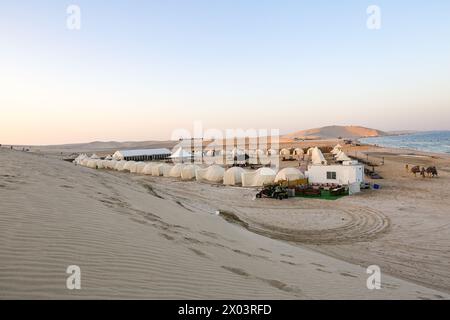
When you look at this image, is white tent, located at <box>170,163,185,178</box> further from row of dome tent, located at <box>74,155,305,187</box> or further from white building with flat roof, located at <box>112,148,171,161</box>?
white building with flat roof, located at <box>112,148,171,161</box>

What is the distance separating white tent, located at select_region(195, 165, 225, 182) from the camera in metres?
31.6

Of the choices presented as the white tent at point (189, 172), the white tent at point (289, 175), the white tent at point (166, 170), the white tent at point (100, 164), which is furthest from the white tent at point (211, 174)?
the white tent at point (100, 164)

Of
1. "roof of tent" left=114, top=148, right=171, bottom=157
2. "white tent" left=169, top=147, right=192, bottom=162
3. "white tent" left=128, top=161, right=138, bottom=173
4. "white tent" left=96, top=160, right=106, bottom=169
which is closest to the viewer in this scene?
"white tent" left=128, top=161, right=138, bottom=173

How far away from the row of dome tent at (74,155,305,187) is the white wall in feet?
3.14

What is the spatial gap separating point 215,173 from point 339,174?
12393 mm

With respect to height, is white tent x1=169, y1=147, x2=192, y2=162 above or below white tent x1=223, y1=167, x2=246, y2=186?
above

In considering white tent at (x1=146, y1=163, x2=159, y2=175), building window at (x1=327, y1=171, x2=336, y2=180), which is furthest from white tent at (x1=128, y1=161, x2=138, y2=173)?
building window at (x1=327, y1=171, x2=336, y2=180)

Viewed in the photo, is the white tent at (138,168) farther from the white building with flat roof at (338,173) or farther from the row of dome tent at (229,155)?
the white building with flat roof at (338,173)

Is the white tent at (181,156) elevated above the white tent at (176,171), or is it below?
above

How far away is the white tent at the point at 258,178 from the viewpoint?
27312mm

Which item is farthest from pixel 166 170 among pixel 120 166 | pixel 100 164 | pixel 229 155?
pixel 229 155

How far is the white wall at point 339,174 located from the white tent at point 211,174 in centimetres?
959
